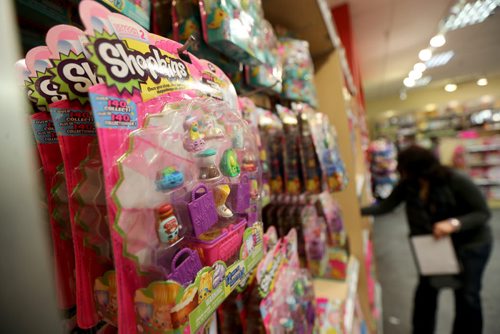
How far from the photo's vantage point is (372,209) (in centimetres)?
182

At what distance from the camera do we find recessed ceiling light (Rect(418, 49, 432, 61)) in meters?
4.68

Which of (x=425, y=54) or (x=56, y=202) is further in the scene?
(x=425, y=54)

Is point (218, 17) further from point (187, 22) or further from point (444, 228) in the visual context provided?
point (444, 228)

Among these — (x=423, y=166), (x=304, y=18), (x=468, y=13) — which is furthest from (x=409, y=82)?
(x=304, y=18)

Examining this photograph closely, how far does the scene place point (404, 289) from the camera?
2553 millimetres

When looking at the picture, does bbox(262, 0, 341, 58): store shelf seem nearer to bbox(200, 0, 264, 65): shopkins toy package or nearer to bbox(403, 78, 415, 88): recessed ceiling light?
bbox(200, 0, 264, 65): shopkins toy package

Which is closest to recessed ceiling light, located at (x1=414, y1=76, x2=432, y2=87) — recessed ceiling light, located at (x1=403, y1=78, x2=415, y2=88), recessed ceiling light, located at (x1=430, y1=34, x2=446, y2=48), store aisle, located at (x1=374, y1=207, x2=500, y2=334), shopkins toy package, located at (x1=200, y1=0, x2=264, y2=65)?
recessed ceiling light, located at (x1=403, y1=78, x2=415, y2=88)

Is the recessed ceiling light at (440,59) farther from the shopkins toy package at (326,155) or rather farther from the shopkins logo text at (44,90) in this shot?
the shopkins logo text at (44,90)

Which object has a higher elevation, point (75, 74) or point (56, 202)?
point (75, 74)

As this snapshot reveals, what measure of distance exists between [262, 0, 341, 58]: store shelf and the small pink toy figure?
81 cm

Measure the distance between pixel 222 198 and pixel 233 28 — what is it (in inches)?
15.2

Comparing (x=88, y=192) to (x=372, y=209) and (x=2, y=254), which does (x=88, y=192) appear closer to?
(x=2, y=254)

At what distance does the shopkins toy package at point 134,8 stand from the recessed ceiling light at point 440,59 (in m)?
6.18

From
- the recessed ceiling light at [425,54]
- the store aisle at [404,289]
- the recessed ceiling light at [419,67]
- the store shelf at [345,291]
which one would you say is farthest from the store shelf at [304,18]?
the recessed ceiling light at [419,67]
